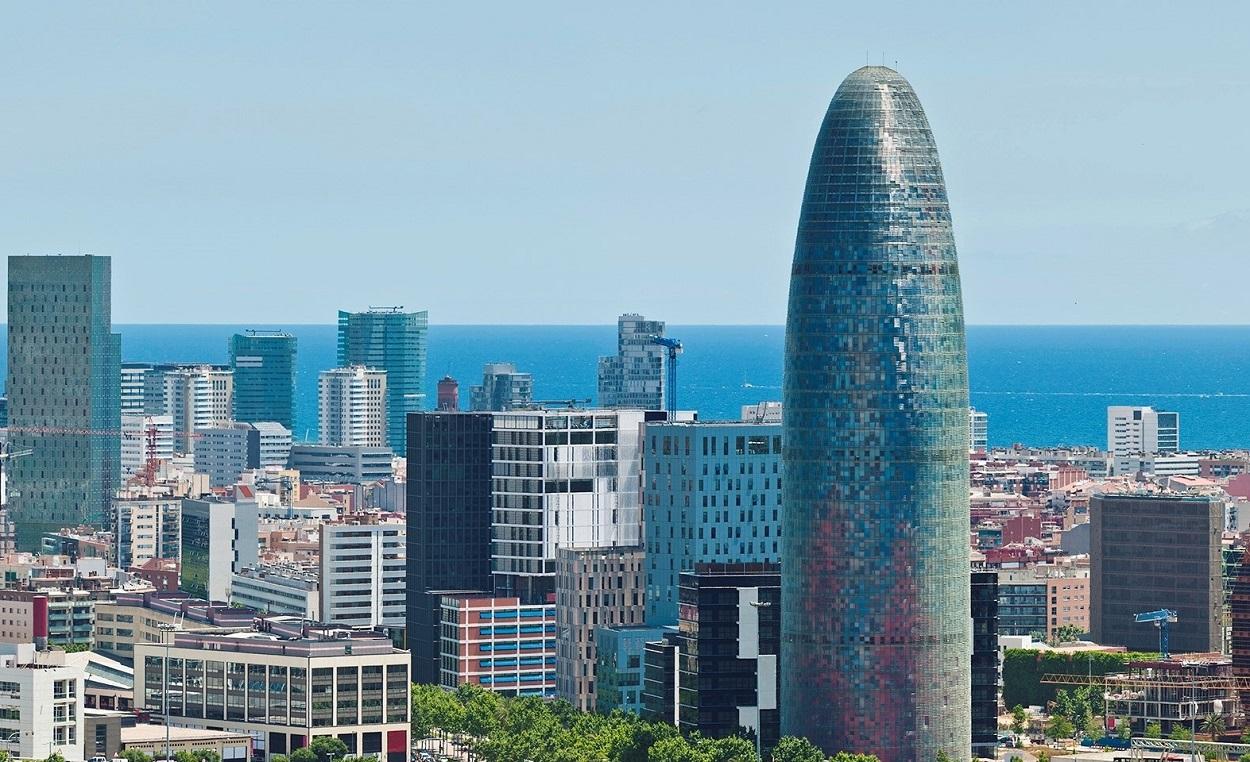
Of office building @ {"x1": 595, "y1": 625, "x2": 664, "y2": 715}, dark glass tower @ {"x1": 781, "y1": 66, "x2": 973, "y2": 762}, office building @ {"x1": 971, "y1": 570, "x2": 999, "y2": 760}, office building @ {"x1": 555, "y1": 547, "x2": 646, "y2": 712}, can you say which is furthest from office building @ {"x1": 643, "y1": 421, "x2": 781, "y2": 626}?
dark glass tower @ {"x1": 781, "y1": 66, "x2": 973, "y2": 762}

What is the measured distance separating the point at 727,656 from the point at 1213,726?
26.8m

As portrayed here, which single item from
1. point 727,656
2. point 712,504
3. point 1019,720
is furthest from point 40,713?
point 1019,720

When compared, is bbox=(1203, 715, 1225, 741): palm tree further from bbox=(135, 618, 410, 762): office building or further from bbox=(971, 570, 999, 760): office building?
bbox=(135, 618, 410, 762): office building

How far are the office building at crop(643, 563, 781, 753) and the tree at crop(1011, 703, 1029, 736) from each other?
24.3 meters

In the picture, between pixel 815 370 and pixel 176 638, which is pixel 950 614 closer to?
pixel 815 370

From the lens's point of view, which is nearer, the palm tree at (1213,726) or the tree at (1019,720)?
the palm tree at (1213,726)

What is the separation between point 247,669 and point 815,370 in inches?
1204

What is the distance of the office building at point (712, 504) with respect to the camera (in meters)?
196

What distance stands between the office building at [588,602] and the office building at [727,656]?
21.7 m

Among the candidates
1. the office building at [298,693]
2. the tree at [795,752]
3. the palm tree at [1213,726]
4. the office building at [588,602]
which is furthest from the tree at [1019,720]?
the office building at [298,693]

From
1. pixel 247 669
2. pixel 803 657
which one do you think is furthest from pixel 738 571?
pixel 247 669

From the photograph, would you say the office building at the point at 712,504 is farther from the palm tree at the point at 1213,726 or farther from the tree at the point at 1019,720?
the palm tree at the point at 1213,726

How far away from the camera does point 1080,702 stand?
19325 cm

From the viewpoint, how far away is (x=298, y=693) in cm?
16962
